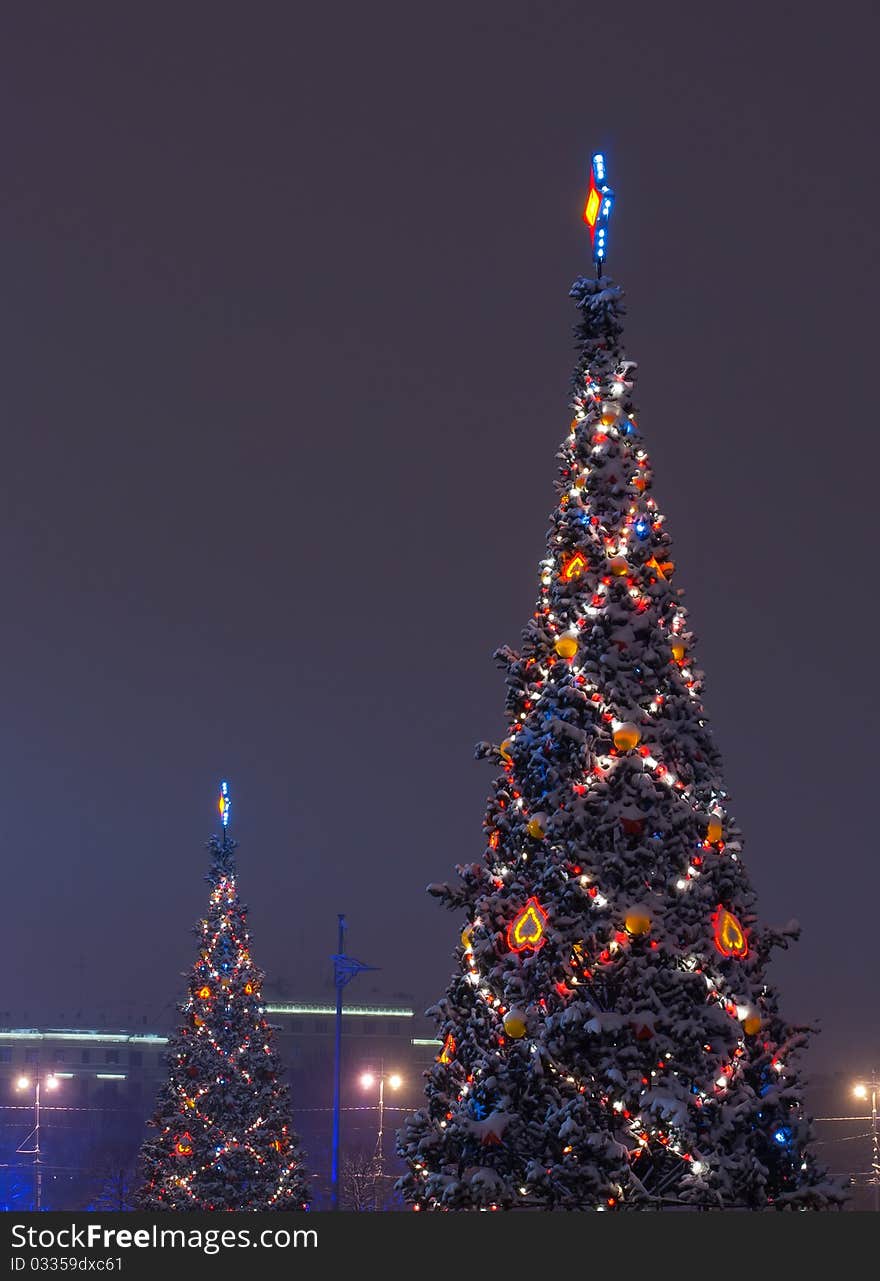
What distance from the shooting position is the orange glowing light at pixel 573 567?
17734 millimetres

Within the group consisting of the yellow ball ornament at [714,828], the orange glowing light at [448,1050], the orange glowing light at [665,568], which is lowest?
the orange glowing light at [448,1050]

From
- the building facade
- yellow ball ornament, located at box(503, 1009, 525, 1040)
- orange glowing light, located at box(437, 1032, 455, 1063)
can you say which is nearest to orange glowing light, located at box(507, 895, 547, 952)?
yellow ball ornament, located at box(503, 1009, 525, 1040)

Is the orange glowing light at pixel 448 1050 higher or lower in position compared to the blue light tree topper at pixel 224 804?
lower

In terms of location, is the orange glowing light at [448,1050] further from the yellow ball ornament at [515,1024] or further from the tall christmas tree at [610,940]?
the yellow ball ornament at [515,1024]

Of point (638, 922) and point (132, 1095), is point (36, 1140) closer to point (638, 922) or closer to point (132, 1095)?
point (132, 1095)

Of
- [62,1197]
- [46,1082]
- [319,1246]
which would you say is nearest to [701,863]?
[319,1246]

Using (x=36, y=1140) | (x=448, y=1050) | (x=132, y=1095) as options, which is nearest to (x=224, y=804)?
(x=448, y=1050)

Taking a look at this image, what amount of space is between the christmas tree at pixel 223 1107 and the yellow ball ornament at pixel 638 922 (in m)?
18.7

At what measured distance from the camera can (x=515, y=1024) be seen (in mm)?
16719

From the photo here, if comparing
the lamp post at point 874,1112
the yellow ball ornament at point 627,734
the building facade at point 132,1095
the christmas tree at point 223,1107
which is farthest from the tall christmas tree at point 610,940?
the building facade at point 132,1095

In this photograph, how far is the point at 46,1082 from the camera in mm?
110688

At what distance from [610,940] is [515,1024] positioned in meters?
1.34

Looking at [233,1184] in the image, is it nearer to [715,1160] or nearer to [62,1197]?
[715,1160]

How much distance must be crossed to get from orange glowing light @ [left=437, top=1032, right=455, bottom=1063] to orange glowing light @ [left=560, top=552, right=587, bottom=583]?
5341 millimetres
